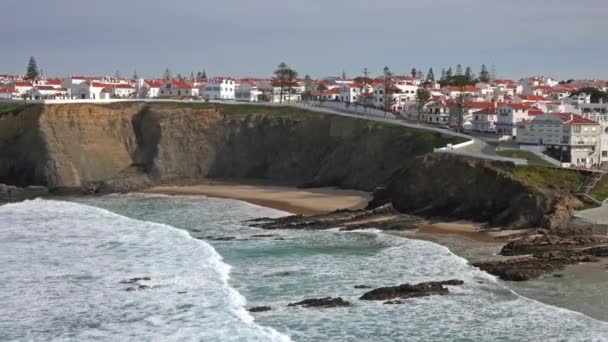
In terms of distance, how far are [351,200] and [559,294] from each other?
25.8 metres

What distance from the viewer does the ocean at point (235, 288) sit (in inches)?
966

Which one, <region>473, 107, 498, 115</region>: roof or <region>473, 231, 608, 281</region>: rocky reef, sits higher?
<region>473, 107, 498, 115</region>: roof

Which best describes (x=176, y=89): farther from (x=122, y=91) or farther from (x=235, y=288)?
(x=235, y=288)

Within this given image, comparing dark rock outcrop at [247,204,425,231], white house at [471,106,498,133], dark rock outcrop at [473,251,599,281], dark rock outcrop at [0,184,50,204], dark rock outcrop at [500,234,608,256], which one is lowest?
dark rock outcrop at [0,184,50,204]

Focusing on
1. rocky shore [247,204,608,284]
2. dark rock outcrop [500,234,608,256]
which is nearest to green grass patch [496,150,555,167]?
rocky shore [247,204,608,284]

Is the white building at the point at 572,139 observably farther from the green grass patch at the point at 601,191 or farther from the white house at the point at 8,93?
the white house at the point at 8,93

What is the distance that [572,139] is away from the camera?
52.7m

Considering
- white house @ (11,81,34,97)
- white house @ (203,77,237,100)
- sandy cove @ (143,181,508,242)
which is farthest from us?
white house @ (11,81,34,97)

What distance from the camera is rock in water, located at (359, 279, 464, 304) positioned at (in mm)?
28094

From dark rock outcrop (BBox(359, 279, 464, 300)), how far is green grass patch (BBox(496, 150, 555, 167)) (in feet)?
67.4

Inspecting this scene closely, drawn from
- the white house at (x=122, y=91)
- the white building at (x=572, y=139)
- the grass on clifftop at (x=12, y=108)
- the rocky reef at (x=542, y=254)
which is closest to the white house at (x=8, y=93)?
the white house at (x=122, y=91)

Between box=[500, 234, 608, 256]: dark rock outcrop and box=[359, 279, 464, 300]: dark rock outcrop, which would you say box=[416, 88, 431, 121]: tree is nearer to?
box=[500, 234, 608, 256]: dark rock outcrop

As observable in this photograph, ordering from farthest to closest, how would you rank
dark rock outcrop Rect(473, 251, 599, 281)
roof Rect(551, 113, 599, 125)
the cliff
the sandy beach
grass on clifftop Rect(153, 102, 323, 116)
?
grass on clifftop Rect(153, 102, 323, 116)
the cliff
roof Rect(551, 113, 599, 125)
the sandy beach
dark rock outcrop Rect(473, 251, 599, 281)

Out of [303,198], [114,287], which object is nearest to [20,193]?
[303,198]
